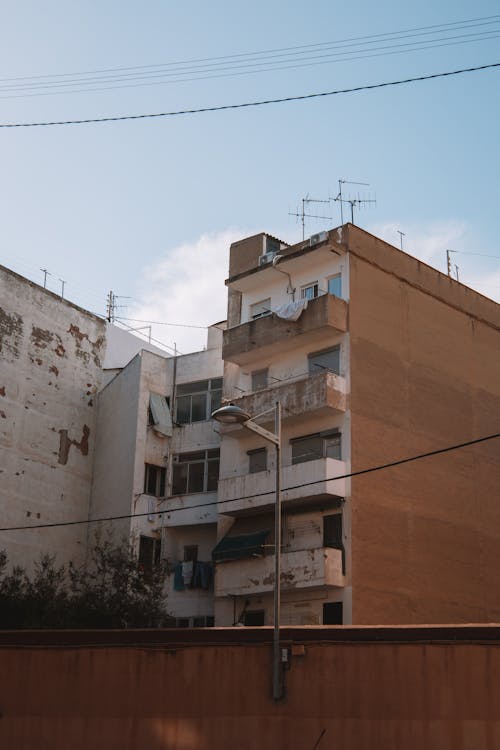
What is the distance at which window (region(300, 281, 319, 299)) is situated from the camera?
37125 mm

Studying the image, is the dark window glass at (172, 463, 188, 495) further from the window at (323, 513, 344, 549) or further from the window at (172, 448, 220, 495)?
the window at (323, 513, 344, 549)

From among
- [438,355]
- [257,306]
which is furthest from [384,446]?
[257,306]

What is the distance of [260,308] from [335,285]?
4.09 metres

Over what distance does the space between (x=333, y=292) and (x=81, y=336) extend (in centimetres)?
1244

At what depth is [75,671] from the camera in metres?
20.2

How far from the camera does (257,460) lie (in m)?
36.7

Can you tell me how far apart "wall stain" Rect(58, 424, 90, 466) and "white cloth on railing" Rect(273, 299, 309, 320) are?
34.5ft

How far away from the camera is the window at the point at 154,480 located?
129 feet

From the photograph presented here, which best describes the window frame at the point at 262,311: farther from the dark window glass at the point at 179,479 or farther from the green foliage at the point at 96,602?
the green foliage at the point at 96,602

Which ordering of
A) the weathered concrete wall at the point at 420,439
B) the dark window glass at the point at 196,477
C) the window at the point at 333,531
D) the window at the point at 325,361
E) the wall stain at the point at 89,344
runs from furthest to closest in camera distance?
the wall stain at the point at 89,344 → the dark window glass at the point at 196,477 → the window at the point at 325,361 → the weathered concrete wall at the point at 420,439 → the window at the point at 333,531

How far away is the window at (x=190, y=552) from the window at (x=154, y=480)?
2.28 m

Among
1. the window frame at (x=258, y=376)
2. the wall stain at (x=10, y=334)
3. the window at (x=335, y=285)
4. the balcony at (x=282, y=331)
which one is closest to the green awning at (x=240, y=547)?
the window frame at (x=258, y=376)

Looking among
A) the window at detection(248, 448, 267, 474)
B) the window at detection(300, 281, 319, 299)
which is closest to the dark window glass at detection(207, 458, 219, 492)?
the window at detection(248, 448, 267, 474)

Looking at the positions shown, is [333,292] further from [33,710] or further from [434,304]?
[33,710]
